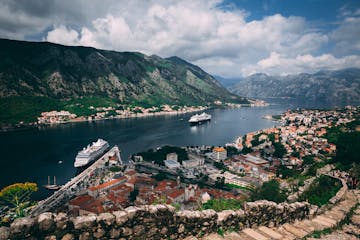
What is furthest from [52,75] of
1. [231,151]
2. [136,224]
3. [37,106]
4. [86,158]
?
[136,224]

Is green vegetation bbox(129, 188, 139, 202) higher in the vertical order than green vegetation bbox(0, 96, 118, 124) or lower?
lower

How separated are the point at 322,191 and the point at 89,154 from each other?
185 ft

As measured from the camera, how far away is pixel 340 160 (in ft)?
73.2

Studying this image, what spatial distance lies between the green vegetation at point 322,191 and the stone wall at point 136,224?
230 inches

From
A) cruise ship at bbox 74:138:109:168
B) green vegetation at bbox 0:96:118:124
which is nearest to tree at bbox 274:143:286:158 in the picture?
cruise ship at bbox 74:138:109:168

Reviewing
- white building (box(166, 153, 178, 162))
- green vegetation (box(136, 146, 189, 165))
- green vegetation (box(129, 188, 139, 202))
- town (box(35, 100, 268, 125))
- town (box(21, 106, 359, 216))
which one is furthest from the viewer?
town (box(35, 100, 268, 125))

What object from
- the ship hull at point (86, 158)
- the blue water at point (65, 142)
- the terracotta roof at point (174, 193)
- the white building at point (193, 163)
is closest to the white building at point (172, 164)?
the white building at point (193, 163)

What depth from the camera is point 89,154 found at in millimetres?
58250

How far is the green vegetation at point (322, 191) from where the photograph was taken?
1075cm

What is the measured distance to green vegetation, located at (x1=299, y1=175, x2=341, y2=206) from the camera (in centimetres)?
1075

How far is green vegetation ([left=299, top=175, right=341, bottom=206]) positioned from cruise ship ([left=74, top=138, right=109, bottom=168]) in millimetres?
53226

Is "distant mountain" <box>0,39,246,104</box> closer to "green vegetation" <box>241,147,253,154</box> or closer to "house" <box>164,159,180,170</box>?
"house" <box>164,159,180,170</box>

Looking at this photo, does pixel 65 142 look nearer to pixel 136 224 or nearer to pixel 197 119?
pixel 197 119

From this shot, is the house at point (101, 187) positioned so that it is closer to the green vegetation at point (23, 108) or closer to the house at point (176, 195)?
the house at point (176, 195)
